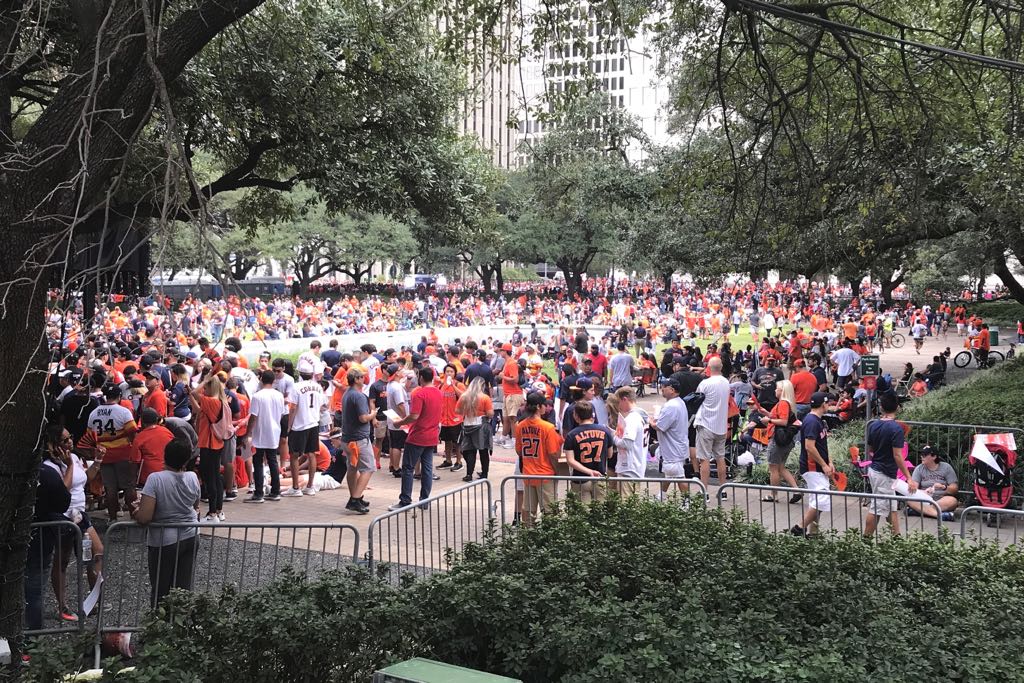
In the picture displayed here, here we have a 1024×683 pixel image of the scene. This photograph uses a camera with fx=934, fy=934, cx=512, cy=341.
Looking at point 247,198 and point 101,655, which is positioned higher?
point 247,198

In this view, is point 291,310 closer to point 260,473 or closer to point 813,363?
point 813,363

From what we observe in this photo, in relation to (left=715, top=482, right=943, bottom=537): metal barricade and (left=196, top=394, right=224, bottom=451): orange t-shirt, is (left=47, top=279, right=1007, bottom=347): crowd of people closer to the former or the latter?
(left=196, top=394, right=224, bottom=451): orange t-shirt

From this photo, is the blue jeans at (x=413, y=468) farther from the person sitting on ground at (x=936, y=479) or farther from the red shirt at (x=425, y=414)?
the person sitting on ground at (x=936, y=479)

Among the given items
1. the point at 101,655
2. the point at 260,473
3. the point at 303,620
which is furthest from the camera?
the point at 260,473

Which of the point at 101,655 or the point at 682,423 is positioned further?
the point at 682,423

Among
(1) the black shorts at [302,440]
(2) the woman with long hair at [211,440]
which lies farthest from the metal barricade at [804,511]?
(2) the woman with long hair at [211,440]

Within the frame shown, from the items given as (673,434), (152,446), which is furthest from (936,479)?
(152,446)

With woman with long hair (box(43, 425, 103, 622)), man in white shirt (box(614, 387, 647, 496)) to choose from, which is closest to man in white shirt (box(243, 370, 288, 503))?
woman with long hair (box(43, 425, 103, 622))

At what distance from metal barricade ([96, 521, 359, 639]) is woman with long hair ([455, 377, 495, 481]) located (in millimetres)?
3168

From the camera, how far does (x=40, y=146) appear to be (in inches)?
225

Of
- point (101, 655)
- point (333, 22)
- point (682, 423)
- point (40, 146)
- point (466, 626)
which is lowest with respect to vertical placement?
point (101, 655)

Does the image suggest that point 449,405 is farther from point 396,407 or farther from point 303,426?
point 303,426

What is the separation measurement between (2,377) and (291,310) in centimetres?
4214

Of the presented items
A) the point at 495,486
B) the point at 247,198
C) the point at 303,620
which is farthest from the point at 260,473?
the point at 303,620
